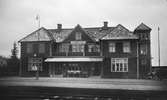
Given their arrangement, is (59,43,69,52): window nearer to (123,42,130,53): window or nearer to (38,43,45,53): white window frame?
(38,43,45,53): white window frame

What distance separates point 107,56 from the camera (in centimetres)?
2239

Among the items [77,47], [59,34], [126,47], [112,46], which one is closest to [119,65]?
[126,47]

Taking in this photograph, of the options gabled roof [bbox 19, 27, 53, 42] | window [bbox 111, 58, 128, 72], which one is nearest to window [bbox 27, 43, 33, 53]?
gabled roof [bbox 19, 27, 53, 42]

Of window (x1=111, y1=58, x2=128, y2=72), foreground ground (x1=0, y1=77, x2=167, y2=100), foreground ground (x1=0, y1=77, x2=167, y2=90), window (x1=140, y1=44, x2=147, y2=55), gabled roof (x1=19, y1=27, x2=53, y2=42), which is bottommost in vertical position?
foreground ground (x1=0, y1=77, x2=167, y2=90)

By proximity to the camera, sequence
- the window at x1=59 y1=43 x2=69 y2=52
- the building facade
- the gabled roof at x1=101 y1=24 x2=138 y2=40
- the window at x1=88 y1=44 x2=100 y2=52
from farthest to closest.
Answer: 1. the window at x1=88 y1=44 x2=100 y2=52
2. the window at x1=59 y1=43 x2=69 y2=52
3. the gabled roof at x1=101 y1=24 x2=138 y2=40
4. the building facade

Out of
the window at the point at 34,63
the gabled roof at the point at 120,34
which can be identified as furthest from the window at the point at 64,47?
the gabled roof at the point at 120,34

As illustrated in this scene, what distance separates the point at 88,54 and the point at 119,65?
143 inches

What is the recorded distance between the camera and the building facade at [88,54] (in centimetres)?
2130

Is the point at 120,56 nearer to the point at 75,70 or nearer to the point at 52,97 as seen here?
the point at 75,70

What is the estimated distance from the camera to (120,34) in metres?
22.6

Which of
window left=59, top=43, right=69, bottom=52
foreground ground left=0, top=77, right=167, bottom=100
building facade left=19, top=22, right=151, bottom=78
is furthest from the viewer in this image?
window left=59, top=43, right=69, bottom=52

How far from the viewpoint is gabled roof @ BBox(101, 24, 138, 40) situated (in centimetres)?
2223

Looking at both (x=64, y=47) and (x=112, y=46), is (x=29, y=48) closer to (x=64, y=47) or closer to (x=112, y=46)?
(x=64, y=47)

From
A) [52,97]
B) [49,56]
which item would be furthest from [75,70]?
[52,97]
